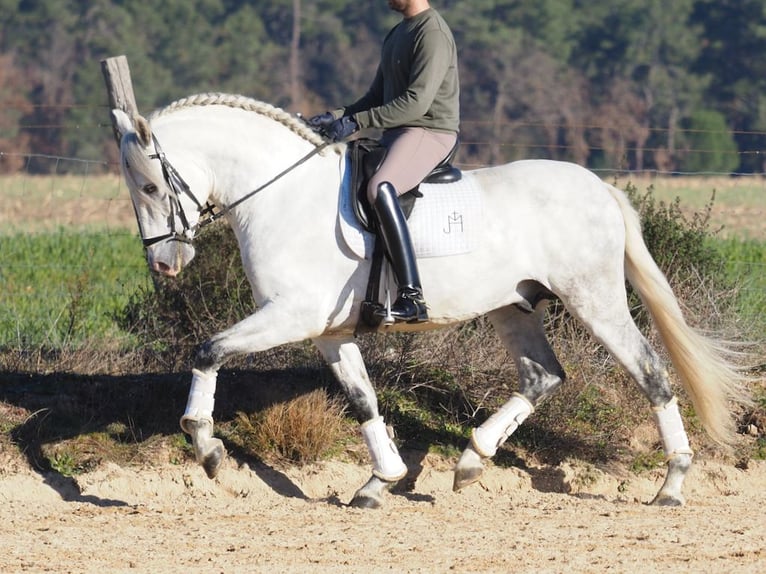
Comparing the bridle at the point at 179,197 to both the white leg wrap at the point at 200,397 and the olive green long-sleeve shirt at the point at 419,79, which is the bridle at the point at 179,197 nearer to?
the olive green long-sleeve shirt at the point at 419,79

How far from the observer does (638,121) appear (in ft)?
203

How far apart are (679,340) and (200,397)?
2911 mm

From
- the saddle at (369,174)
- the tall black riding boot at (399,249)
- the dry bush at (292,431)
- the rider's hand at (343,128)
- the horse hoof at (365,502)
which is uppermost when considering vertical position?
the rider's hand at (343,128)

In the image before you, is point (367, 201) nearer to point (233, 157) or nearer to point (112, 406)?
point (233, 157)

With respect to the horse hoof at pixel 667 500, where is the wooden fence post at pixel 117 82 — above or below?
above

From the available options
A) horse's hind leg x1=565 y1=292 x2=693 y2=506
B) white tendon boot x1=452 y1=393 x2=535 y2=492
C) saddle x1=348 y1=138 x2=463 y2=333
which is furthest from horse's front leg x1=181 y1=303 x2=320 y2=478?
horse's hind leg x1=565 y1=292 x2=693 y2=506

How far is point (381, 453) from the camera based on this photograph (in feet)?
25.2

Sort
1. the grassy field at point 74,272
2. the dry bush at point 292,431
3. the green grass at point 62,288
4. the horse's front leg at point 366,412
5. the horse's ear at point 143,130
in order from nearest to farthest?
the horse's ear at point 143,130
the horse's front leg at point 366,412
the dry bush at point 292,431
the green grass at point 62,288
the grassy field at point 74,272

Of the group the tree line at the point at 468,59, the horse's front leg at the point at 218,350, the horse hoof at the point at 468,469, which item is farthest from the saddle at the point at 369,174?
the tree line at the point at 468,59

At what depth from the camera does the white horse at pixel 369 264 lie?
23.5 feet

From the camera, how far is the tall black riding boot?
7.10 m

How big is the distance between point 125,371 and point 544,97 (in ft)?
173

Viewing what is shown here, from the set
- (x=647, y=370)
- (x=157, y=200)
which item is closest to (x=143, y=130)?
(x=157, y=200)

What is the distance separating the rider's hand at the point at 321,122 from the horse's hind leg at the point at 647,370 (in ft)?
5.79
